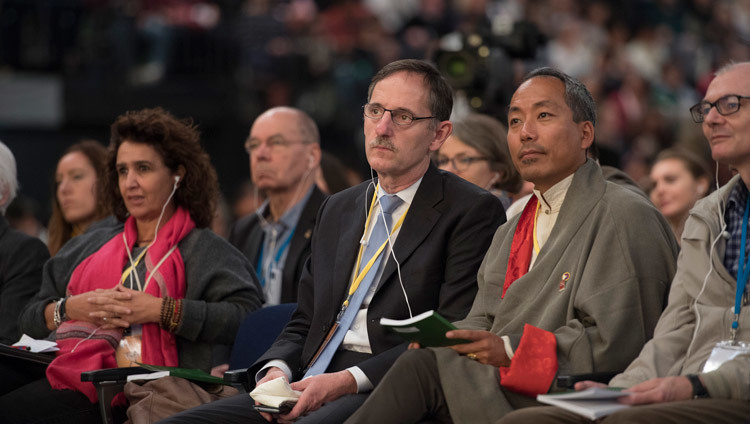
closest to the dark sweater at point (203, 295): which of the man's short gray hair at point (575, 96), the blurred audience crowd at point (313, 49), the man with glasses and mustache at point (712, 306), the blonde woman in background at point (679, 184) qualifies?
the man's short gray hair at point (575, 96)

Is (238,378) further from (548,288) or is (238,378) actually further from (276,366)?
(548,288)

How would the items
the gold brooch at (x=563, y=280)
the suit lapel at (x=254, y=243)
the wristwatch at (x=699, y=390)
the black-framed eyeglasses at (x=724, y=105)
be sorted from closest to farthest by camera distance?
the wristwatch at (x=699, y=390) < the black-framed eyeglasses at (x=724, y=105) < the gold brooch at (x=563, y=280) < the suit lapel at (x=254, y=243)

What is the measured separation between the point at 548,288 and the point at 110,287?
6.63ft

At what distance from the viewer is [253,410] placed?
3586mm

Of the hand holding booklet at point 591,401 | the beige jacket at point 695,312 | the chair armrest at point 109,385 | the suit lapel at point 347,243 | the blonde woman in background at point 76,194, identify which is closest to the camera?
the hand holding booklet at point 591,401

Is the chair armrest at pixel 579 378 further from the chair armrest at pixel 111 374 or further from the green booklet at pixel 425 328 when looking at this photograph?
the chair armrest at pixel 111 374

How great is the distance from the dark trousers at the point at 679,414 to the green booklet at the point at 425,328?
0.37 metres

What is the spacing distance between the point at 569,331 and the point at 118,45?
7.85 meters

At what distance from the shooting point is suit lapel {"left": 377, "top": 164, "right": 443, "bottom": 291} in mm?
3666

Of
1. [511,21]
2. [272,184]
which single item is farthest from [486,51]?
[272,184]

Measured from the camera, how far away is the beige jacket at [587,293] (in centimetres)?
314

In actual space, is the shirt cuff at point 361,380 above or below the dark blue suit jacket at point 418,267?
below

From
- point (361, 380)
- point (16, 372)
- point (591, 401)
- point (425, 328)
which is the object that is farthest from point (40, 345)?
point (591, 401)

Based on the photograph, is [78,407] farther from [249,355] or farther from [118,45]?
[118,45]
